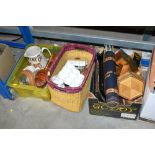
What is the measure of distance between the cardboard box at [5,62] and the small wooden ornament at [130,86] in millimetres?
796

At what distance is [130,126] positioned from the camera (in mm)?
1414

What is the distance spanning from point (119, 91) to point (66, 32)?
0.66 m

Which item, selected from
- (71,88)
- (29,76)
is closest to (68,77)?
(71,88)

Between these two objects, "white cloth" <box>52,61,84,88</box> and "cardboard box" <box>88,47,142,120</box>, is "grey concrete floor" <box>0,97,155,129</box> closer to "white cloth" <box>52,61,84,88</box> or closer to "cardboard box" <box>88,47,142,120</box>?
"cardboard box" <box>88,47,142,120</box>

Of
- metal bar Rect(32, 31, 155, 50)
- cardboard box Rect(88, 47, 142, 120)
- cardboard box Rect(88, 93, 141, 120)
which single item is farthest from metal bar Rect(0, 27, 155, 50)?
cardboard box Rect(88, 93, 141, 120)

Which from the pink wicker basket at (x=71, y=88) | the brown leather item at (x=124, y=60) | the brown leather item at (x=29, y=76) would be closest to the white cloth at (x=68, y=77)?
the pink wicker basket at (x=71, y=88)

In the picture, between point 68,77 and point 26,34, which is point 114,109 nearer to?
point 68,77

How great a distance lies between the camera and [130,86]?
1330mm

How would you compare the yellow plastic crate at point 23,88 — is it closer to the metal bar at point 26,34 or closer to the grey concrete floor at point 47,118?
the grey concrete floor at point 47,118

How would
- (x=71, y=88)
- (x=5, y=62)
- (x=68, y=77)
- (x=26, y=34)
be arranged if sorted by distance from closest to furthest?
1. (x=71, y=88)
2. (x=68, y=77)
3. (x=5, y=62)
4. (x=26, y=34)

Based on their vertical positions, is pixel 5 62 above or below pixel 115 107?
above

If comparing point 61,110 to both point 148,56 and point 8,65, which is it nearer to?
point 8,65

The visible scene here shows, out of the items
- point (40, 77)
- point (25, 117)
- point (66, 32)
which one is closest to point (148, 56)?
point (66, 32)

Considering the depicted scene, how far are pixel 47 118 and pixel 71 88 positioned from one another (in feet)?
1.11
